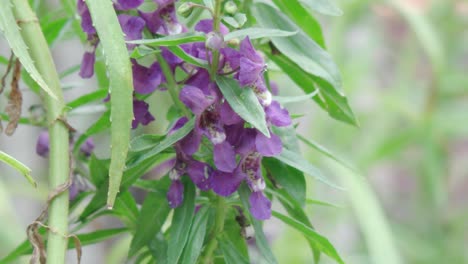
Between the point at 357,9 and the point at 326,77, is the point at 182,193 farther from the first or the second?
the point at 357,9

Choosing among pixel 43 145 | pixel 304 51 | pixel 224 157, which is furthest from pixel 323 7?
pixel 43 145

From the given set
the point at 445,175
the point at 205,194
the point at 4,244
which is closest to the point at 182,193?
the point at 205,194

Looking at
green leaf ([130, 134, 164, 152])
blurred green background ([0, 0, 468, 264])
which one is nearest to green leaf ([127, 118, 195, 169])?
green leaf ([130, 134, 164, 152])

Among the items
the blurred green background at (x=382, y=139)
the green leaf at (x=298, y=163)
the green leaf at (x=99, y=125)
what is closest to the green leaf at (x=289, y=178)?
the green leaf at (x=298, y=163)

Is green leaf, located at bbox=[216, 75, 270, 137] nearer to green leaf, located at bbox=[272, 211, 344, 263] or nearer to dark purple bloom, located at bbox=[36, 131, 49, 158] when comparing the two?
green leaf, located at bbox=[272, 211, 344, 263]

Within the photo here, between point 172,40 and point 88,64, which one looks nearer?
point 172,40

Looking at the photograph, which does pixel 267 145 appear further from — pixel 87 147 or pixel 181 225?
pixel 87 147

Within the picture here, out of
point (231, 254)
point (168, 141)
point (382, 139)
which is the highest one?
point (168, 141)
